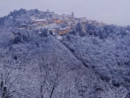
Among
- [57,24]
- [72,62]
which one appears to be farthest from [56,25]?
[72,62]

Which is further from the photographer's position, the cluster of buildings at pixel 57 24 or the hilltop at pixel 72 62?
the cluster of buildings at pixel 57 24

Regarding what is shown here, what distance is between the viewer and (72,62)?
12328mm

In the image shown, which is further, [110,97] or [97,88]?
[97,88]

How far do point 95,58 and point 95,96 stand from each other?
6284 millimetres

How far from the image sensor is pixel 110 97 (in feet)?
25.0

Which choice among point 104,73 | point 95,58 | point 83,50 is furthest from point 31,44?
point 104,73

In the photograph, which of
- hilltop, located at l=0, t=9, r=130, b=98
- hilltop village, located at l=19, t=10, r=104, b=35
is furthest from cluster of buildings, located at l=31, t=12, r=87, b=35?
hilltop, located at l=0, t=9, r=130, b=98

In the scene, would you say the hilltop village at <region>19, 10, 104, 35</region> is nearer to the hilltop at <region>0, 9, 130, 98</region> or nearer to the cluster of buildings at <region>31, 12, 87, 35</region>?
the cluster of buildings at <region>31, 12, 87, 35</region>

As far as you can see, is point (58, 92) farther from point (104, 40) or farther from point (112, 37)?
point (112, 37)

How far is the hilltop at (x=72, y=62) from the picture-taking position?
23.8ft

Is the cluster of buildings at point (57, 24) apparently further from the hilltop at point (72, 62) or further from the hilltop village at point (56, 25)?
the hilltop at point (72, 62)

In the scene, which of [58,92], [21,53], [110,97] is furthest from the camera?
[21,53]

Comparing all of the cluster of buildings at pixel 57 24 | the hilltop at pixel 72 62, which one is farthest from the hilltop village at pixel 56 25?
the hilltop at pixel 72 62

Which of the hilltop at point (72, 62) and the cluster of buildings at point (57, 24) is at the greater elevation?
the cluster of buildings at point (57, 24)
